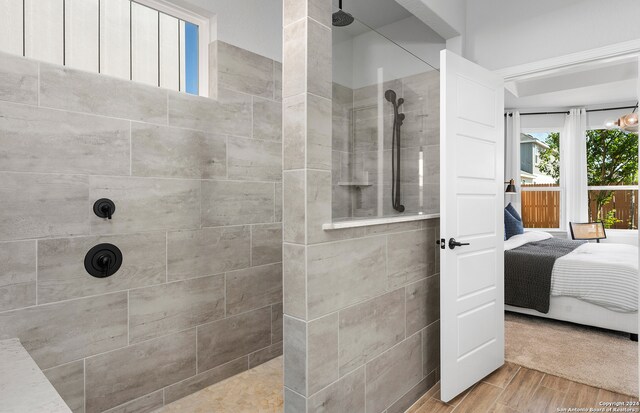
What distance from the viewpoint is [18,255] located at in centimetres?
171

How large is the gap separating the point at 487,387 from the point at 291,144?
2047 millimetres

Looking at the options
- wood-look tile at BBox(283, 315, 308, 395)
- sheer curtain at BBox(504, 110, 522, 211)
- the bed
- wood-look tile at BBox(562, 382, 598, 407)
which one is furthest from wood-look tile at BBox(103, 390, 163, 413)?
sheer curtain at BBox(504, 110, 522, 211)

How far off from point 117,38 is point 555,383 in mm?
3414

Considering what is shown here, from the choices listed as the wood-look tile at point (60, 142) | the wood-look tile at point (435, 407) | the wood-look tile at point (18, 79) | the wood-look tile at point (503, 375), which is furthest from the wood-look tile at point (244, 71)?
Answer: the wood-look tile at point (503, 375)

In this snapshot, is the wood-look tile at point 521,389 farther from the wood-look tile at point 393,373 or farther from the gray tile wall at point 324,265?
the gray tile wall at point 324,265

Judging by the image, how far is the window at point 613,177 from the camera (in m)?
6.08

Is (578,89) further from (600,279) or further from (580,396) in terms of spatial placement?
(580,396)

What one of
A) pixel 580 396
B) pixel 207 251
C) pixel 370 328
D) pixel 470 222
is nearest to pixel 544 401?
pixel 580 396

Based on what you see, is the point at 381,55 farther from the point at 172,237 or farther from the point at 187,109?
the point at 172,237

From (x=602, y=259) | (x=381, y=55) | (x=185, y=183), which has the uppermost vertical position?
(x=381, y=55)

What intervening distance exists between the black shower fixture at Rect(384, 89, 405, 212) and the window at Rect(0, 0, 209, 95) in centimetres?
121

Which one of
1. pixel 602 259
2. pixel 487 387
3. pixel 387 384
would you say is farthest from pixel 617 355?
pixel 387 384

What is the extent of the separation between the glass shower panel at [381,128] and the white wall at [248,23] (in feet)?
2.87

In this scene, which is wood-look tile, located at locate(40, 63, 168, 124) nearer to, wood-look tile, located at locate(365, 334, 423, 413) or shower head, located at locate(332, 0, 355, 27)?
shower head, located at locate(332, 0, 355, 27)
